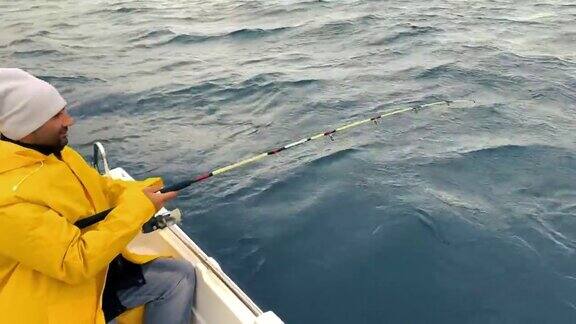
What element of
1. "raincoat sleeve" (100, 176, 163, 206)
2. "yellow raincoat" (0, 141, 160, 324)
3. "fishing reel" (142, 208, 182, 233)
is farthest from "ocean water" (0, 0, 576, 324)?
"yellow raincoat" (0, 141, 160, 324)

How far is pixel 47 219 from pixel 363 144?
4.91 m

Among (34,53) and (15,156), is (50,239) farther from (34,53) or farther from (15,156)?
(34,53)

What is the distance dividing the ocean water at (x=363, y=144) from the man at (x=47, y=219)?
2042 millimetres

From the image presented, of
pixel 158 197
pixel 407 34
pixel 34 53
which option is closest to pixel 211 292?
pixel 158 197

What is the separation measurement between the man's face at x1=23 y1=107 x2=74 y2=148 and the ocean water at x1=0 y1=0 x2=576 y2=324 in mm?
2366

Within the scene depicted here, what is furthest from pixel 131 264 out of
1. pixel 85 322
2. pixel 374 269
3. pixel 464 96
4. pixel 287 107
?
pixel 464 96

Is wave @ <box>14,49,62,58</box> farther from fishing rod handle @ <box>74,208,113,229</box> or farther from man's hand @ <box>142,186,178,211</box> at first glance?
fishing rod handle @ <box>74,208,113,229</box>

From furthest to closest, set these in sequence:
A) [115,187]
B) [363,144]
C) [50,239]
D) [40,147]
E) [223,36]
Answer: [223,36] → [363,144] → [115,187] → [40,147] → [50,239]

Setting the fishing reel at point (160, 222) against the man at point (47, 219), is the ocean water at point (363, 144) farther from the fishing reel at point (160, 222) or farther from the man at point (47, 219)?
the man at point (47, 219)

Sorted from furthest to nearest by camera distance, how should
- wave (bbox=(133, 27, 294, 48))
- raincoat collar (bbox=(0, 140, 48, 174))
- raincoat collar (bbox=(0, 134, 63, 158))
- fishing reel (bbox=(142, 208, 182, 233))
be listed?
wave (bbox=(133, 27, 294, 48))
fishing reel (bbox=(142, 208, 182, 233))
raincoat collar (bbox=(0, 134, 63, 158))
raincoat collar (bbox=(0, 140, 48, 174))

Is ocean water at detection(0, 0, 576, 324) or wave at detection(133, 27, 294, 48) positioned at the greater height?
ocean water at detection(0, 0, 576, 324)

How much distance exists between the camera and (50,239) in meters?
2.52

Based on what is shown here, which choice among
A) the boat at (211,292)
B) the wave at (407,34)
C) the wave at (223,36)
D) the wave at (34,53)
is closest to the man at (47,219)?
the boat at (211,292)

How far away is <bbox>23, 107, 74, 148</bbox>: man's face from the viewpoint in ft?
9.02
